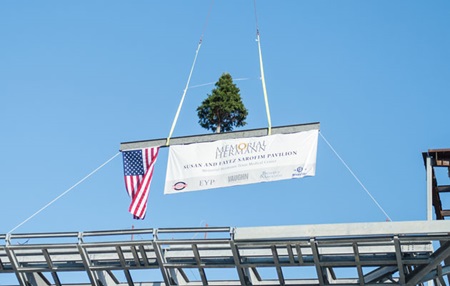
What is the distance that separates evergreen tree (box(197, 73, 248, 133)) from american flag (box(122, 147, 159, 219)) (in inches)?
179

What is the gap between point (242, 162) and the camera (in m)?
27.9

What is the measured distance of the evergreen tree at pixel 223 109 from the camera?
32656 mm

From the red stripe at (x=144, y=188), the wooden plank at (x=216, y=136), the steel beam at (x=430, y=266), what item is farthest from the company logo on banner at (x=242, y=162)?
the steel beam at (x=430, y=266)

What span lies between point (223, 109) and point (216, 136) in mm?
4497

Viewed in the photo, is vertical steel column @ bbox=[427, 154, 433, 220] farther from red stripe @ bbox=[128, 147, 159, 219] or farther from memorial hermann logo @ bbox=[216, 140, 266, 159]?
red stripe @ bbox=[128, 147, 159, 219]

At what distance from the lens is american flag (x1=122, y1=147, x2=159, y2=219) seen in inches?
1093

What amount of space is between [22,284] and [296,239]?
8679 mm

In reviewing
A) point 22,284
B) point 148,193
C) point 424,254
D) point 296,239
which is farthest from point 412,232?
point 22,284

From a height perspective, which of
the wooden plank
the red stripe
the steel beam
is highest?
the wooden plank

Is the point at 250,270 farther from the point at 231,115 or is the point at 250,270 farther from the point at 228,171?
the point at 231,115

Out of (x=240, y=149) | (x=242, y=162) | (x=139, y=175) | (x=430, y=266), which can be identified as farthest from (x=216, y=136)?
(x=430, y=266)

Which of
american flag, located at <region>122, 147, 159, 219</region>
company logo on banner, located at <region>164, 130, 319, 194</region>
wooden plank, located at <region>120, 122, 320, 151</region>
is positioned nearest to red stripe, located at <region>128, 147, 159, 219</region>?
american flag, located at <region>122, 147, 159, 219</region>

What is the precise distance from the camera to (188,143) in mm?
28859

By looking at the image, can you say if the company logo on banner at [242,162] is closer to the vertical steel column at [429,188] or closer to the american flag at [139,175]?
the american flag at [139,175]
